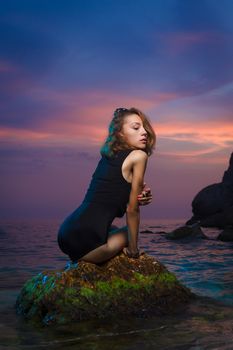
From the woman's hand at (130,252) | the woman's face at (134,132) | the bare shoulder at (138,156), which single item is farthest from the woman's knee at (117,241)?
the woman's face at (134,132)

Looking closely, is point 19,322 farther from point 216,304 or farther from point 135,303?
point 216,304

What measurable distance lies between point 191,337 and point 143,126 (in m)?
2.59

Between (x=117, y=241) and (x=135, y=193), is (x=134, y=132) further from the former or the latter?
(x=117, y=241)

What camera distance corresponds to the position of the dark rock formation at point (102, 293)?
505cm

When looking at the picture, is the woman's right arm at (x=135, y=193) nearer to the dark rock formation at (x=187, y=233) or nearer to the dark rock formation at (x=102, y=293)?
the dark rock formation at (x=102, y=293)

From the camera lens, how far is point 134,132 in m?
5.51

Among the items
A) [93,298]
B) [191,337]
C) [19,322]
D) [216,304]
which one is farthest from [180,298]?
[19,322]

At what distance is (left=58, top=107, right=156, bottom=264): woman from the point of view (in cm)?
531

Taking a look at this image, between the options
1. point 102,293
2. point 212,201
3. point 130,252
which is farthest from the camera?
point 212,201

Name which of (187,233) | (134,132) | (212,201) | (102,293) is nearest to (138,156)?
(134,132)

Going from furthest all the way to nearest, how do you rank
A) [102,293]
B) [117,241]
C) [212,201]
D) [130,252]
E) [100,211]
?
[212,201] → [130,252] → [117,241] → [100,211] → [102,293]

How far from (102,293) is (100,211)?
0.95 meters

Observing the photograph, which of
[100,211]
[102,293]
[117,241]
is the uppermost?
[100,211]

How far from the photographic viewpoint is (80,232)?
5352mm
